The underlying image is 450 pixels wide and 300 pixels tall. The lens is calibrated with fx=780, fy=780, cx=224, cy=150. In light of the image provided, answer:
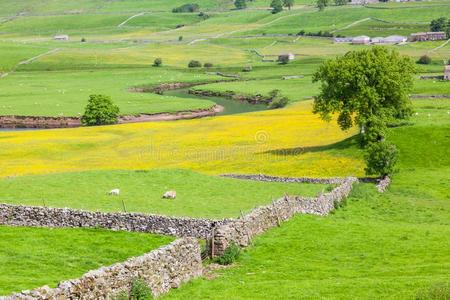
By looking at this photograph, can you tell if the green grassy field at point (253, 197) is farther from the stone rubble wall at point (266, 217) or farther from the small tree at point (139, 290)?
the small tree at point (139, 290)

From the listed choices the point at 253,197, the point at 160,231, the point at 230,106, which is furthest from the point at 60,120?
the point at 160,231

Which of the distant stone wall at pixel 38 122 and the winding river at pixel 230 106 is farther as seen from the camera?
the winding river at pixel 230 106

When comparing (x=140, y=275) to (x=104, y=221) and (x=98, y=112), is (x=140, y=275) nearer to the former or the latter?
(x=104, y=221)

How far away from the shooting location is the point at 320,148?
262 ft

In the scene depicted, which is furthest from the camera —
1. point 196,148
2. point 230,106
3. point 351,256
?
point 230,106

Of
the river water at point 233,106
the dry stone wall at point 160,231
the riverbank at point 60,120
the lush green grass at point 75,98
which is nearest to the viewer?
the dry stone wall at point 160,231

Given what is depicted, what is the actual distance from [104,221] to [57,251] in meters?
5.24

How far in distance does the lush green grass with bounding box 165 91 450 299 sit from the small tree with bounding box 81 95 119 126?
80.1 m

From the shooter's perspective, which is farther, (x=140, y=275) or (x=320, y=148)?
(x=320, y=148)

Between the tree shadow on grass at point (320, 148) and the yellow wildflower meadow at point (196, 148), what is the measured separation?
209 millimetres

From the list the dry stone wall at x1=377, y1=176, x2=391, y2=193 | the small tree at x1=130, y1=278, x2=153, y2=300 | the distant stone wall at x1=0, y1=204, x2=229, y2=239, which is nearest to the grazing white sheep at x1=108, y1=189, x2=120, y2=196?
the distant stone wall at x1=0, y1=204, x2=229, y2=239

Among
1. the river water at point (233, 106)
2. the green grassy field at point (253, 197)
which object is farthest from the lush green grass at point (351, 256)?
the river water at point (233, 106)

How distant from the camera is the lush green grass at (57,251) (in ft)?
92.9

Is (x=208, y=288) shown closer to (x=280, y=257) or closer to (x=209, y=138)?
(x=280, y=257)
